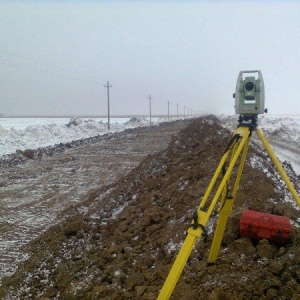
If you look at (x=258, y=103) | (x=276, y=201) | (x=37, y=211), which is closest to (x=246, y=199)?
(x=276, y=201)

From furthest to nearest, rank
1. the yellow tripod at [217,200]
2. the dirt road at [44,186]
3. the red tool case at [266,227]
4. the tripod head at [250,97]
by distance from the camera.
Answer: the dirt road at [44,186] → the red tool case at [266,227] → the tripod head at [250,97] → the yellow tripod at [217,200]

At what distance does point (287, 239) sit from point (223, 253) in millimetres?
856

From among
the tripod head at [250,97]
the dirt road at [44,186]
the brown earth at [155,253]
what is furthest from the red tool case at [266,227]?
the dirt road at [44,186]

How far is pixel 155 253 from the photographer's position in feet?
17.2

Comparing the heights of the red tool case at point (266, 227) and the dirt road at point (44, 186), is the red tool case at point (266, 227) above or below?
above

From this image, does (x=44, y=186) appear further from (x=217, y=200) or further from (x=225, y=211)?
(x=217, y=200)

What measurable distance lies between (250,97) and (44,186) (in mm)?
10408

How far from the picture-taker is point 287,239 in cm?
411

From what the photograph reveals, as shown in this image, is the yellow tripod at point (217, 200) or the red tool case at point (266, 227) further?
the red tool case at point (266, 227)

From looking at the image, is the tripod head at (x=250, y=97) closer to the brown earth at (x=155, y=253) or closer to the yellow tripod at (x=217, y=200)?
the yellow tripod at (x=217, y=200)

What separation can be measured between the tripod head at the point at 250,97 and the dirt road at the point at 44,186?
16.1 feet

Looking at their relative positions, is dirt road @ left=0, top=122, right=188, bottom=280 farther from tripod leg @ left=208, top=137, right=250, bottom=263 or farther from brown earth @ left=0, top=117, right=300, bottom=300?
tripod leg @ left=208, top=137, right=250, bottom=263

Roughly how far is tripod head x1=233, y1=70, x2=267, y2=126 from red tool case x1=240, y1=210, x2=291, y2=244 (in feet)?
5.17

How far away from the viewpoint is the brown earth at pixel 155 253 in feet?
12.1
